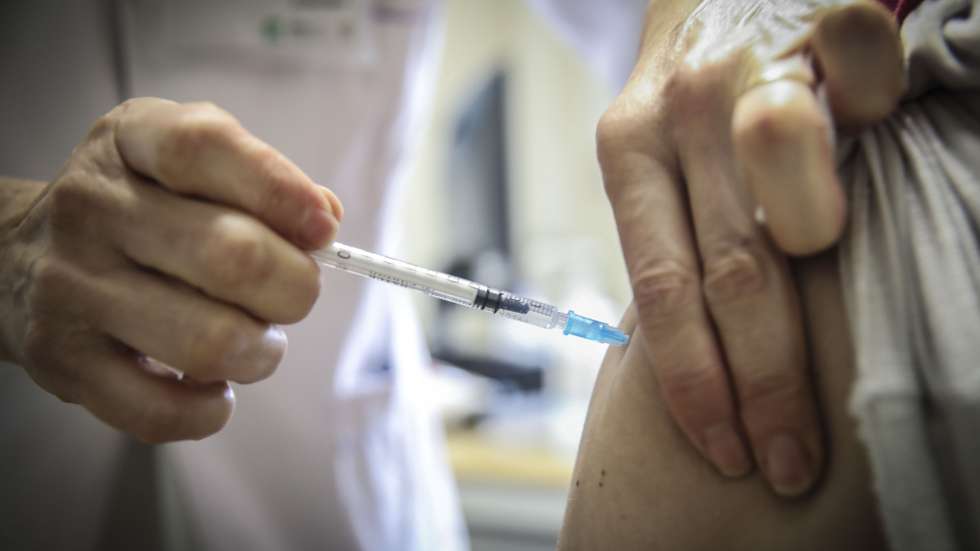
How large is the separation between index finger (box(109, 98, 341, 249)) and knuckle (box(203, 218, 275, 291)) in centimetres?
2

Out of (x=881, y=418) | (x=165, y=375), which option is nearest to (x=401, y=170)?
(x=165, y=375)

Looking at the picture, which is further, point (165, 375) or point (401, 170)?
point (401, 170)

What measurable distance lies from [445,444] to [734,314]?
1487mm

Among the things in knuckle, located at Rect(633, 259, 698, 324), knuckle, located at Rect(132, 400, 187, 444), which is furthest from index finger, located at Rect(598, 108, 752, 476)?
knuckle, located at Rect(132, 400, 187, 444)

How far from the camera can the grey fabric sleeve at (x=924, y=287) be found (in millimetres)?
320

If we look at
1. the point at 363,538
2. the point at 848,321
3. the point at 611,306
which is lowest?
the point at 363,538

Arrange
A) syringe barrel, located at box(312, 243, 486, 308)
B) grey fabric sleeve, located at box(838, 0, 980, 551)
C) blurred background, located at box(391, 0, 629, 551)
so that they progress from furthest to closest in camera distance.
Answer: blurred background, located at box(391, 0, 629, 551), syringe barrel, located at box(312, 243, 486, 308), grey fabric sleeve, located at box(838, 0, 980, 551)

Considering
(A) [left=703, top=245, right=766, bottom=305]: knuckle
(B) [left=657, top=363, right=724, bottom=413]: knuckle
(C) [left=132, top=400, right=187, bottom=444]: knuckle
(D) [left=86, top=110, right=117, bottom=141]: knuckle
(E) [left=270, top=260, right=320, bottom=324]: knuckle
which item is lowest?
(B) [left=657, top=363, right=724, bottom=413]: knuckle

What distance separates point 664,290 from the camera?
432mm

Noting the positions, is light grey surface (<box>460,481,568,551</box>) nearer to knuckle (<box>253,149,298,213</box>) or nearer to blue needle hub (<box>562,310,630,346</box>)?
blue needle hub (<box>562,310,630,346</box>)

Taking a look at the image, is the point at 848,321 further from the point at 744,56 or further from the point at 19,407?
the point at 19,407

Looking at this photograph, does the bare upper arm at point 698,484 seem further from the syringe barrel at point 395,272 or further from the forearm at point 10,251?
the forearm at point 10,251

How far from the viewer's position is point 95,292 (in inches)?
18.5

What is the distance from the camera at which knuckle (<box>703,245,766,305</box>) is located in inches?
15.9
